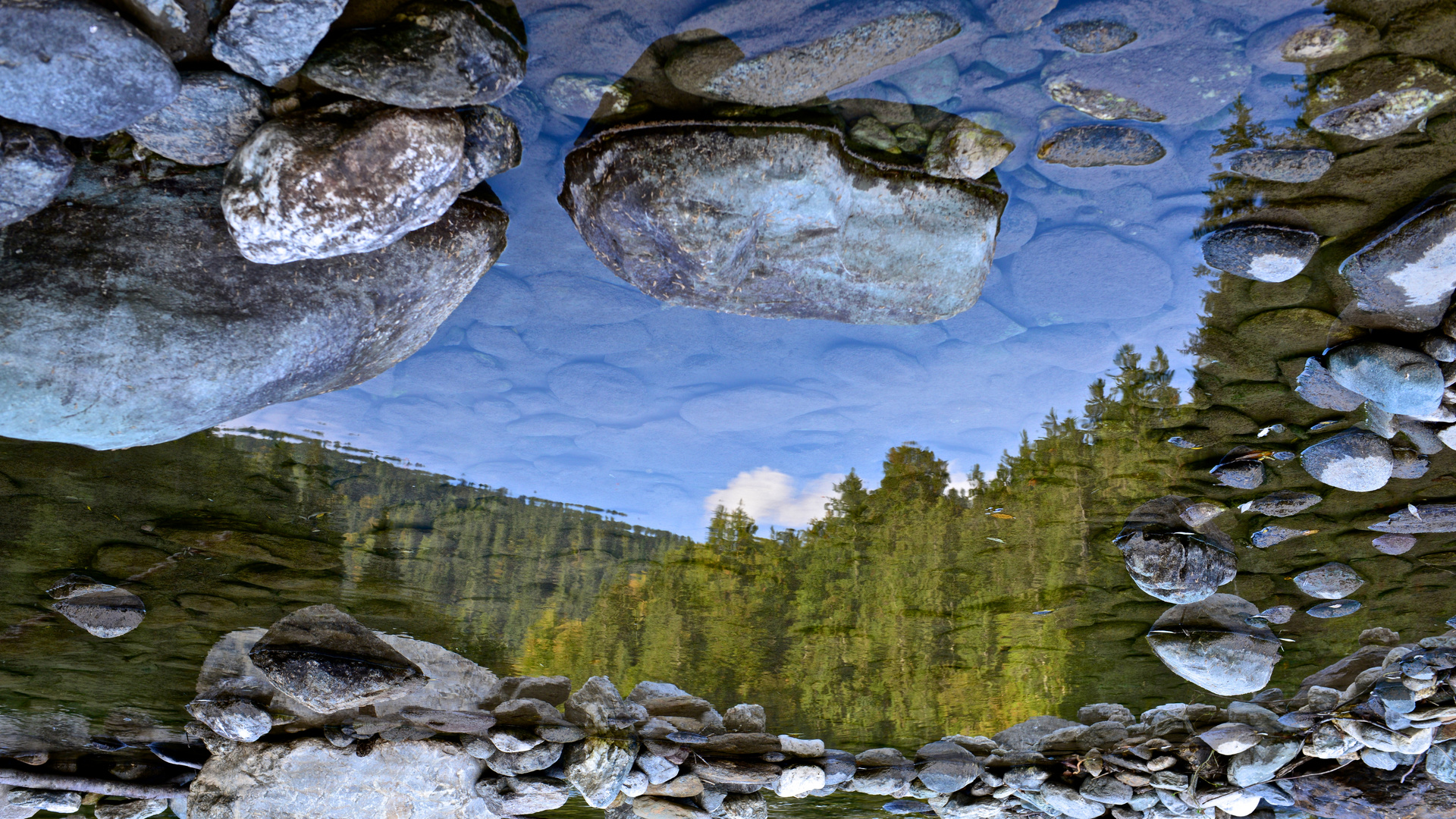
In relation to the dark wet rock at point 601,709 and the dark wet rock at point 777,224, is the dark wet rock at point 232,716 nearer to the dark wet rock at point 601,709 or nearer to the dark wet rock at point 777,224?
the dark wet rock at point 601,709

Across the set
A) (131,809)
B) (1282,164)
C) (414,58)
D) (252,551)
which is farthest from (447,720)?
(1282,164)

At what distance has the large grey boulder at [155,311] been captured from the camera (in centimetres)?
131

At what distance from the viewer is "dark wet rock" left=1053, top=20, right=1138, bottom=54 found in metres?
1.34

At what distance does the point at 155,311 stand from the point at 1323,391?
263 cm

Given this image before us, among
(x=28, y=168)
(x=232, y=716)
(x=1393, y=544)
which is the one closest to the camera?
(x=28, y=168)

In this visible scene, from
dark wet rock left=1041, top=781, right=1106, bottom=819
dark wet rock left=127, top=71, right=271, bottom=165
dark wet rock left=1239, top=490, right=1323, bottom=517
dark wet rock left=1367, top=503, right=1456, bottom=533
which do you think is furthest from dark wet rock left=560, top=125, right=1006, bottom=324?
dark wet rock left=1041, top=781, right=1106, bottom=819

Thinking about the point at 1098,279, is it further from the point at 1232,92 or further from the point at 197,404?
the point at 197,404

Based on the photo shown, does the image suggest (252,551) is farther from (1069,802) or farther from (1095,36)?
(1069,802)

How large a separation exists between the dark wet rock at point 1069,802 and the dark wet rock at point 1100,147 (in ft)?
10.2

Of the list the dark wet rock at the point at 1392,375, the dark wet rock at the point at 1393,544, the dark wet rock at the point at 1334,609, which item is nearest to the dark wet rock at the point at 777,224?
the dark wet rock at the point at 1392,375

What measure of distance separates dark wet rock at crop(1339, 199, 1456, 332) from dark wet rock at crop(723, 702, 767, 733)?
2491mm

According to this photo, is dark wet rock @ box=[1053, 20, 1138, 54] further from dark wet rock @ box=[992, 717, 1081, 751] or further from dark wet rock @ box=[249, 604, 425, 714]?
dark wet rock @ box=[992, 717, 1081, 751]

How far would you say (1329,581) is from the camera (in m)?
2.63

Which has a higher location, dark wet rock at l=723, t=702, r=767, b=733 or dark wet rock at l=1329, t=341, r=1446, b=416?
dark wet rock at l=1329, t=341, r=1446, b=416
